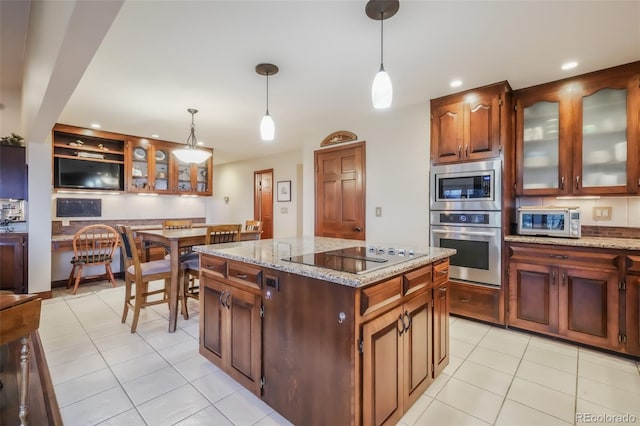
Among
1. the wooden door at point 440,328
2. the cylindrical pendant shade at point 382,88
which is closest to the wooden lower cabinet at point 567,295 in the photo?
the wooden door at point 440,328

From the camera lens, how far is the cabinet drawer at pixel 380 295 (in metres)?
1.26

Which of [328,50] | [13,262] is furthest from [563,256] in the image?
[13,262]

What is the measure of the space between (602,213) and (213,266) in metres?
→ 3.48

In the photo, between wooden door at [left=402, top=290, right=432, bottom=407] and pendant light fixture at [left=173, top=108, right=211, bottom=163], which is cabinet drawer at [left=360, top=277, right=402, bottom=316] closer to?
wooden door at [left=402, top=290, right=432, bottom=407]

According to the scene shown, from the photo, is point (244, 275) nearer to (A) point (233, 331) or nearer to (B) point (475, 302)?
(A) point (233, 331)

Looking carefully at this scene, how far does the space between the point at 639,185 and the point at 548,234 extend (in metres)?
0.73

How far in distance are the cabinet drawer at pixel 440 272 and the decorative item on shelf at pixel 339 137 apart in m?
2.40

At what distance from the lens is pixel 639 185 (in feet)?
7.86

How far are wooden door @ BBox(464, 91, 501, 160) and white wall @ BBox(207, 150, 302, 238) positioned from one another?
12.0 feet

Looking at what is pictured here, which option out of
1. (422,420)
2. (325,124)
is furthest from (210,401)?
(325,124)

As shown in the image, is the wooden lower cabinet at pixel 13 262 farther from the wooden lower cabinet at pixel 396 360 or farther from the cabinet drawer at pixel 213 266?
the wooden lower cabinet at pixel 396 360

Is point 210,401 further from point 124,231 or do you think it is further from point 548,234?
point 548,234

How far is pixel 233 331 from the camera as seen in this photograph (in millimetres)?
1818

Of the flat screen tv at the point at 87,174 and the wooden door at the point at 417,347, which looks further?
the flat screen tv at the point at 87,174
